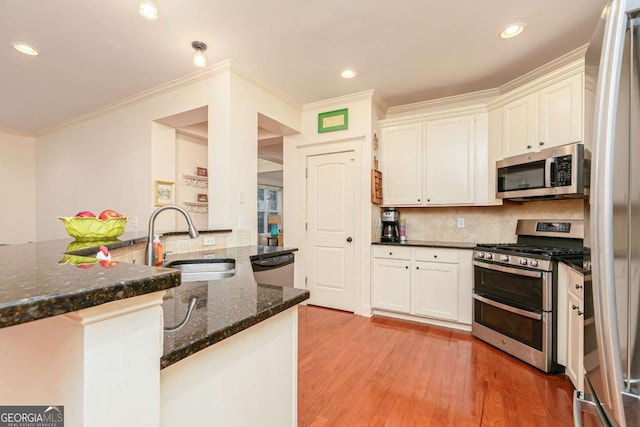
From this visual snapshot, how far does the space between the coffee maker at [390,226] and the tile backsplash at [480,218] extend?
107mm

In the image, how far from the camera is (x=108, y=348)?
0.46 metres

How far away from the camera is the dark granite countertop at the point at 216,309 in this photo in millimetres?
660

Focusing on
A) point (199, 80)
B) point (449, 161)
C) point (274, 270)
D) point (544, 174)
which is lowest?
point (274, 270)

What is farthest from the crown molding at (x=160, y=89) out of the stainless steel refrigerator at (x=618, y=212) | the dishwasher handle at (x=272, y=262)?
the stainless steel refrigerator at (x=618, y=212)

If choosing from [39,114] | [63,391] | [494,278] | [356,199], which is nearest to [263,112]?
[356,199]

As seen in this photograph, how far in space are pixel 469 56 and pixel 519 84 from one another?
86 cm

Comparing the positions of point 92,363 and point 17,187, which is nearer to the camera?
point 92,363

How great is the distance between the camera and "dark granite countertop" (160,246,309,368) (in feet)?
2.16

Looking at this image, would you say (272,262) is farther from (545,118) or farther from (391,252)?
(545,118)

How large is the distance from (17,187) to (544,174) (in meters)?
7.28

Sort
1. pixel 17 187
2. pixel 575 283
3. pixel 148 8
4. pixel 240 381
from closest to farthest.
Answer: pixel 240 381 < pixel 148 8 < pixel 575 283 < pixel 17 187

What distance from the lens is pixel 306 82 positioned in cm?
315

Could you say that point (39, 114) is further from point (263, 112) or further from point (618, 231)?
point (618, 231)

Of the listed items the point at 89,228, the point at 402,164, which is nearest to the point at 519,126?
the point at 402,164
